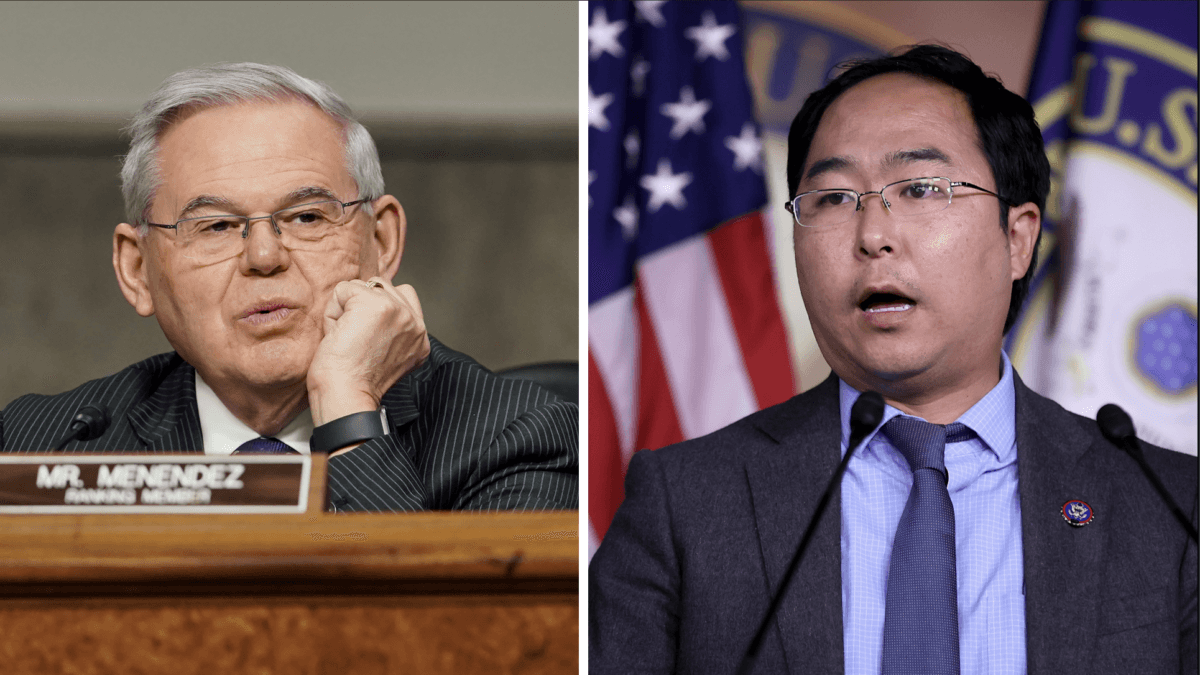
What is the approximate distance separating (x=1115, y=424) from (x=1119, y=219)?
1.02 m

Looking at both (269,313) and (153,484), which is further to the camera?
(269,313)

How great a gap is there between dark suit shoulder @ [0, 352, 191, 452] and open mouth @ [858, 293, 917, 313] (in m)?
1.18

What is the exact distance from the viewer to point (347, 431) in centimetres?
173

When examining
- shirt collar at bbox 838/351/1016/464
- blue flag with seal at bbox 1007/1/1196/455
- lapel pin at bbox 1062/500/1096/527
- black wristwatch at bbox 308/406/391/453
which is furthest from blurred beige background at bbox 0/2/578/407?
blue flag with seal at bbox 1007/1/1196/455

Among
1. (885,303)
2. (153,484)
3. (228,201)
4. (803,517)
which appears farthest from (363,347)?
(885,303)

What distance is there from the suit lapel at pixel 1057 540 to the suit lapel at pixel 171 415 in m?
1.33

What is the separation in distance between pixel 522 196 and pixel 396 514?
80 centimetres

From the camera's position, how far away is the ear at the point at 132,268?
1.88 meters

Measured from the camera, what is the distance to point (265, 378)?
1.83m

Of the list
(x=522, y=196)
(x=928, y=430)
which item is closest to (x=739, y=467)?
(x=928, y=430)

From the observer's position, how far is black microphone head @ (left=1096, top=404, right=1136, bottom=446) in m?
1.51

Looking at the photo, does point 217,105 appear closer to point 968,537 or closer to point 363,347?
point 363,347

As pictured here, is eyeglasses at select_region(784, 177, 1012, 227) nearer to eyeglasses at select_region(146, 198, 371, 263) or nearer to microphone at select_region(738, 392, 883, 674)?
microphone at select_region(738, 392, 883, 674)

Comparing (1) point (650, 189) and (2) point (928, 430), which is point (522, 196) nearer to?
(1) point (650, 189)
